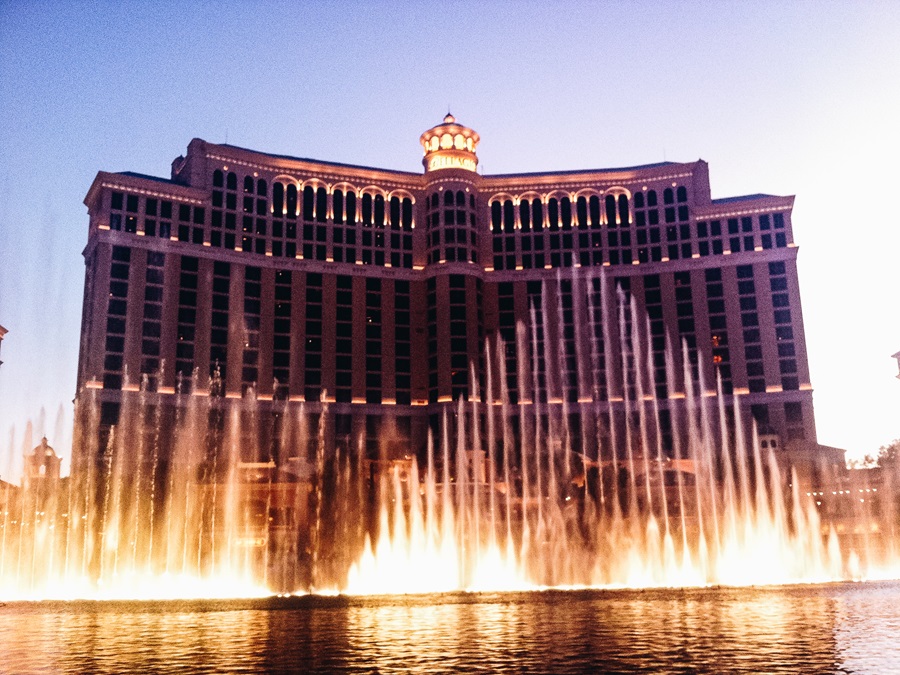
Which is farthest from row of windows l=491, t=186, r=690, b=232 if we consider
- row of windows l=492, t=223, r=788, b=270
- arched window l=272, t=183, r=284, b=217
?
arched window l=272, t=183, r=284, b=217

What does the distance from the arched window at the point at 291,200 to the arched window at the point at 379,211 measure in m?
9.82

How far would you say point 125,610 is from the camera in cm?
2811

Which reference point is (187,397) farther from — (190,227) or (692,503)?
(692,503)

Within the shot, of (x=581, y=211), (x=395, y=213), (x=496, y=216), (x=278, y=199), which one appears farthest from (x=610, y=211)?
(x=278, y=199)

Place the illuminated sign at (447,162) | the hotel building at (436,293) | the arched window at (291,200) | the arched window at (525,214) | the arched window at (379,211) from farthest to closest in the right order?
the arched window at (525,214), the illuminated sign at (447,162), the arched window at (379,211), the arched window at (291,200), the hotel building at (436,293)

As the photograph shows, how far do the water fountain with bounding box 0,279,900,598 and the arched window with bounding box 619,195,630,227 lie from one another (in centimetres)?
975

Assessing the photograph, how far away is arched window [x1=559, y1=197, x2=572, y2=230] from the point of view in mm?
101250

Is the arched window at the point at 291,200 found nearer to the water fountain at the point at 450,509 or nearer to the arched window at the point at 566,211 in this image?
the water fountain at the point at 450,509

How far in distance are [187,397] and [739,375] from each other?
59.4 m

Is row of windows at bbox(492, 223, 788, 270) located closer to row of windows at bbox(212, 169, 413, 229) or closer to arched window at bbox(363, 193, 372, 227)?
row of windows at bbox(212, 169, 413, 229)

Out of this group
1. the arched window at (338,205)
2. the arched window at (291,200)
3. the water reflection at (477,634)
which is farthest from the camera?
the arched window at (338,205)

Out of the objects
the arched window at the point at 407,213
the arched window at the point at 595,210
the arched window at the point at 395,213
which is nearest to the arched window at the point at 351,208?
the arched window at the point at 395,213

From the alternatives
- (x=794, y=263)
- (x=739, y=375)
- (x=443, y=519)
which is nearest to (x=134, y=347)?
(x=443, y=519)

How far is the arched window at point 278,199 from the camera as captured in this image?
317ft
